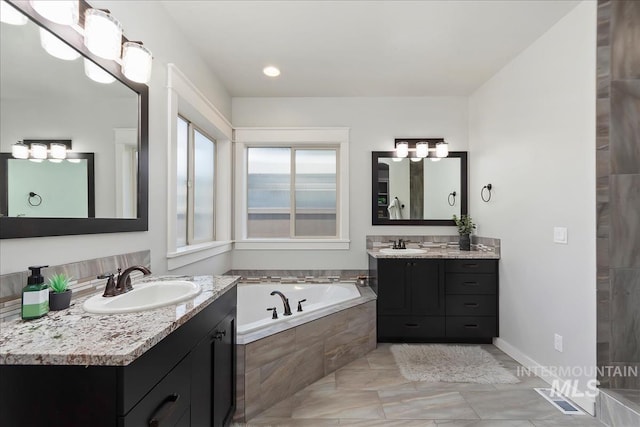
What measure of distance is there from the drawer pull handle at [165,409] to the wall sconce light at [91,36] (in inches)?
53.2

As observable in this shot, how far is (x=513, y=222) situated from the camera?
2.80m

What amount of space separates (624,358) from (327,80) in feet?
10.2

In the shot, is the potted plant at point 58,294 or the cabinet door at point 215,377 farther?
the cabinet door at point 215,377

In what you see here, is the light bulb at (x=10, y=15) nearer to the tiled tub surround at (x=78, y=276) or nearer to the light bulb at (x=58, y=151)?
the light bulb at (x=58, y=151)

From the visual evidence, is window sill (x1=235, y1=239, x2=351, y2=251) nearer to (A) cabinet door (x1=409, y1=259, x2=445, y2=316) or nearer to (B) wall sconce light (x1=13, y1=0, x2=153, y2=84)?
(A) cabinet door (x1=409, y1=259, x2=445, y2=316)

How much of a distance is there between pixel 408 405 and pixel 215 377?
130 centimetres

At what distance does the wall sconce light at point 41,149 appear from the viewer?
1098mm

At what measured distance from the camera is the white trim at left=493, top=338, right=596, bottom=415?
199 centimetres

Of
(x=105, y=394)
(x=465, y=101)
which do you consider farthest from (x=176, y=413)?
(x=465, y=101)

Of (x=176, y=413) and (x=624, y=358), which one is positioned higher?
(x=176, y=413)

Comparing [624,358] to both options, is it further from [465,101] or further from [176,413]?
[465,101]

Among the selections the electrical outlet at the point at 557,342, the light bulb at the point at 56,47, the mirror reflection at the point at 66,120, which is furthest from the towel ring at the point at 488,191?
the light bulb at the point at 56,47

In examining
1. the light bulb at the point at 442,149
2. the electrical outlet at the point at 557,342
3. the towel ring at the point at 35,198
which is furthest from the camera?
the light bulb at the point at 442,149

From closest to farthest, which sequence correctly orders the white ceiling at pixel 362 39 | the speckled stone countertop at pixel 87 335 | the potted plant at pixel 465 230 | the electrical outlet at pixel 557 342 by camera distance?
1. the speckled stone countertop at pixel 87 335
2. the white ceiling at pixel 362 39
3. the electrical outlet at pixel 557 342
4. the potted plant at pixel 465 230
